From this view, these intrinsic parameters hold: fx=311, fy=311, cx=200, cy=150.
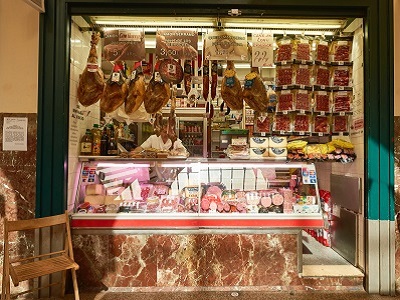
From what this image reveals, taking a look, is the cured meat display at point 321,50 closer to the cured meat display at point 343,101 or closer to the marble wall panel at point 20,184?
the cured meat display at point 343,101

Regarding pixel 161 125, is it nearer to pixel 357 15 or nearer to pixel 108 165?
pixel 108 165

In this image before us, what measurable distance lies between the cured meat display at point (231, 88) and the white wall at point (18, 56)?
6.77 ft

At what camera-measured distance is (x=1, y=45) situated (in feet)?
10.9

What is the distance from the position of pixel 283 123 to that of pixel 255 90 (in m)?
0.71

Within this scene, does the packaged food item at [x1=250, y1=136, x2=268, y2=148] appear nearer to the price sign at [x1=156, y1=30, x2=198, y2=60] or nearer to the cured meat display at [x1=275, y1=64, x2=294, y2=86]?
the cured meat display at [x1=275, y1=64, x2=294, y2=86]

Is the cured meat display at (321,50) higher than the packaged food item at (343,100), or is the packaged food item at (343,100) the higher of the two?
the cured meat display at (321,50)

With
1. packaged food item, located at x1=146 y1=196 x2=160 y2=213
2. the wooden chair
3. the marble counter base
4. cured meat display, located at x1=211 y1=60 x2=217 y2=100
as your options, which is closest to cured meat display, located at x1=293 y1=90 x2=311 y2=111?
cured meat display, located at x1=211 y1=60 x2=217 y2=100

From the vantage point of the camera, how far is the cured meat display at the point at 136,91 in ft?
11.9

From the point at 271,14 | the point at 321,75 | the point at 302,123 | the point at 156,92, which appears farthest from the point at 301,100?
the point at 156,92

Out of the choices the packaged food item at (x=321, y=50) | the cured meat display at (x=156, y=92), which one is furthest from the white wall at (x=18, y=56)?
the packaged food item at (x=321, y=50)

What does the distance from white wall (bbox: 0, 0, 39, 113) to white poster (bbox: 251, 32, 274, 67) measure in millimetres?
2380

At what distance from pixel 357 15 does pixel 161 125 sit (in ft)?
8.53

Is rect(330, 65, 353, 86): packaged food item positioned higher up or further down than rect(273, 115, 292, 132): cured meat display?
higher up

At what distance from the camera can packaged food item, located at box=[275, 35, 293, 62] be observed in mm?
3900
